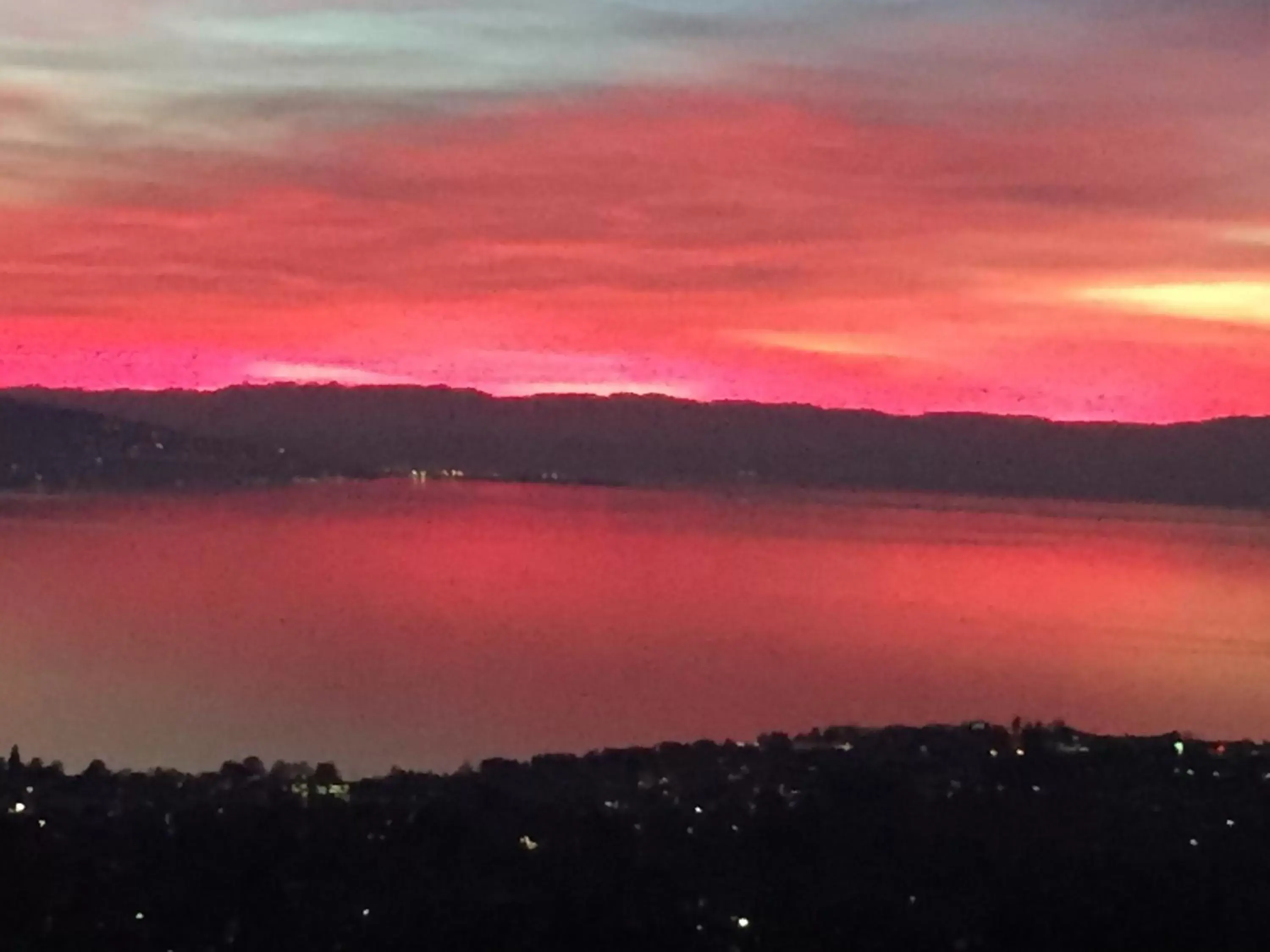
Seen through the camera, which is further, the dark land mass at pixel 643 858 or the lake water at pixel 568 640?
the lake water at pixel 568 640

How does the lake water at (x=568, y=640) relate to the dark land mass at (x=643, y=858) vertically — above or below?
below

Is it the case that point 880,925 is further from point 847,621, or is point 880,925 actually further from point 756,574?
point 756,574

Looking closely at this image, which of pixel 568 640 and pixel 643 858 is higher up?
pixel 643 858

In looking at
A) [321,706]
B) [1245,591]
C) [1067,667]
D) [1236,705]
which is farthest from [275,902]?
[1245,591]

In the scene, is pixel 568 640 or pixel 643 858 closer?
pixel 643 858

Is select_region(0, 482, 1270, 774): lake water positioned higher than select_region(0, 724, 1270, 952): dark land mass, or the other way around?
select_region(0, 724, 1270, 952): dark land mass
